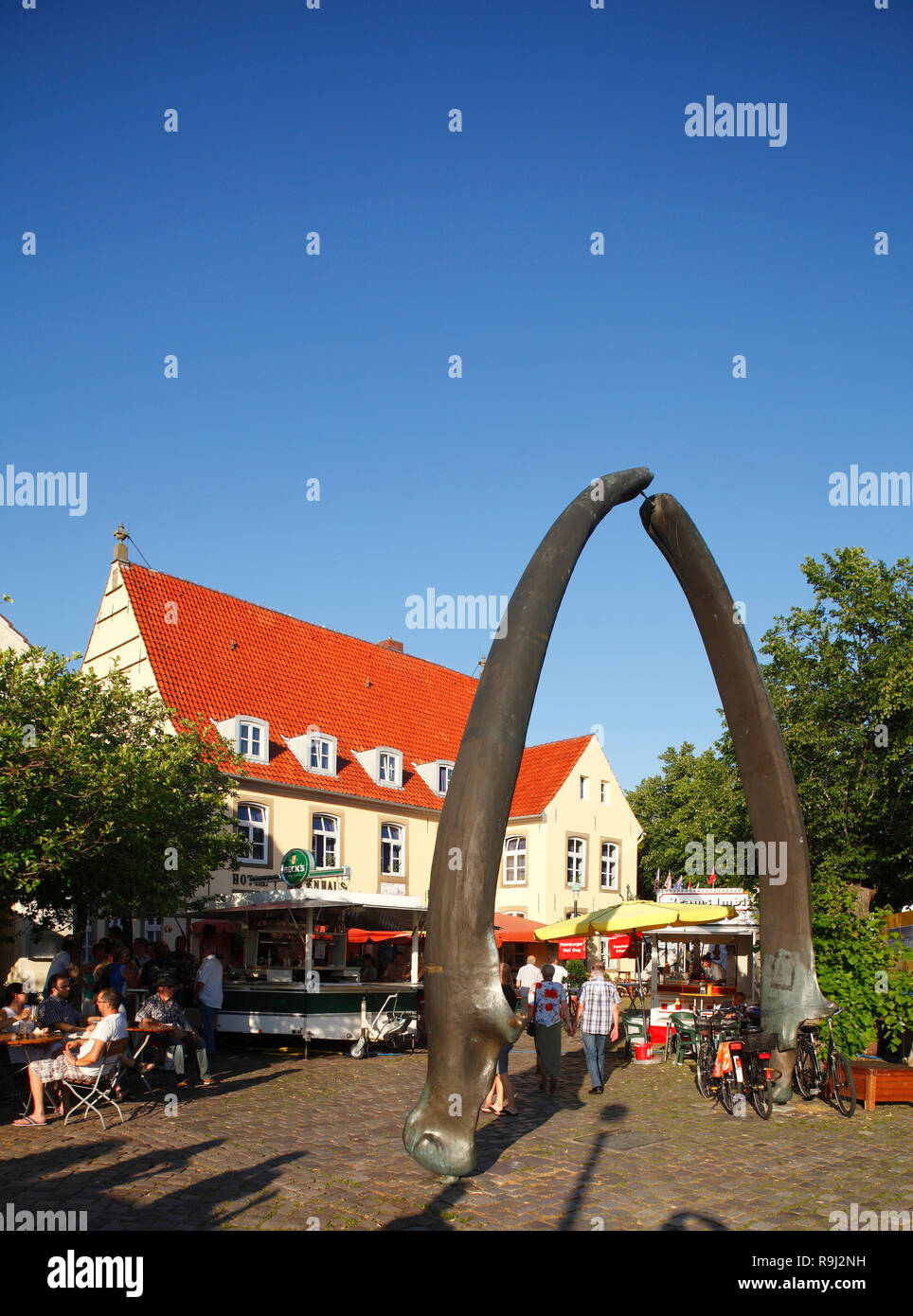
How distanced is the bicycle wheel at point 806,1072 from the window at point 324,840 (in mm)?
21424

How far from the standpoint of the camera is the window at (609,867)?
43.7 m

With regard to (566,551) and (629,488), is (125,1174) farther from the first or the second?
(629,488)

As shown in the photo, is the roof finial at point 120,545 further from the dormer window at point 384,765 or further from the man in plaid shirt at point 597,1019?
the man in plaid shirt at point 597,1019

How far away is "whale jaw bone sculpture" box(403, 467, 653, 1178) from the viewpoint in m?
8.48

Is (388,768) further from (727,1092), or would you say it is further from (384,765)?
(727,1092)

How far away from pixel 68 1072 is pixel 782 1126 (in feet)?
26.2

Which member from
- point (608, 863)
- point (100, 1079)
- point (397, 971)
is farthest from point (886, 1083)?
point (608, 863)

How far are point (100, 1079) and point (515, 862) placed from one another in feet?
98.9

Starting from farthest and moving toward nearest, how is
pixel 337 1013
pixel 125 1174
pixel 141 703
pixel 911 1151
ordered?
pixel 141 703
pixel 337 1013
pixel 911 1151
pixel 125 1174

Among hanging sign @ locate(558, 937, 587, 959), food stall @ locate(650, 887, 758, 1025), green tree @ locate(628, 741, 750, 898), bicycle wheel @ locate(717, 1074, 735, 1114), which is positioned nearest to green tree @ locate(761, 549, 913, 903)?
food stall @ locate(650, 887, 758, 1025)

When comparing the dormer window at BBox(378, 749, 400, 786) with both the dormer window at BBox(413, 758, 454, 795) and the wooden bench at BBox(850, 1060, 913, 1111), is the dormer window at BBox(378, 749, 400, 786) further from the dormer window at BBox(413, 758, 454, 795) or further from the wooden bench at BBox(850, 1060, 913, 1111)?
the wooden bench at BBox(850, 1060, 913, 1111)

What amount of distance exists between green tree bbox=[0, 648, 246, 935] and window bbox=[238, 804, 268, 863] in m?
8.29
